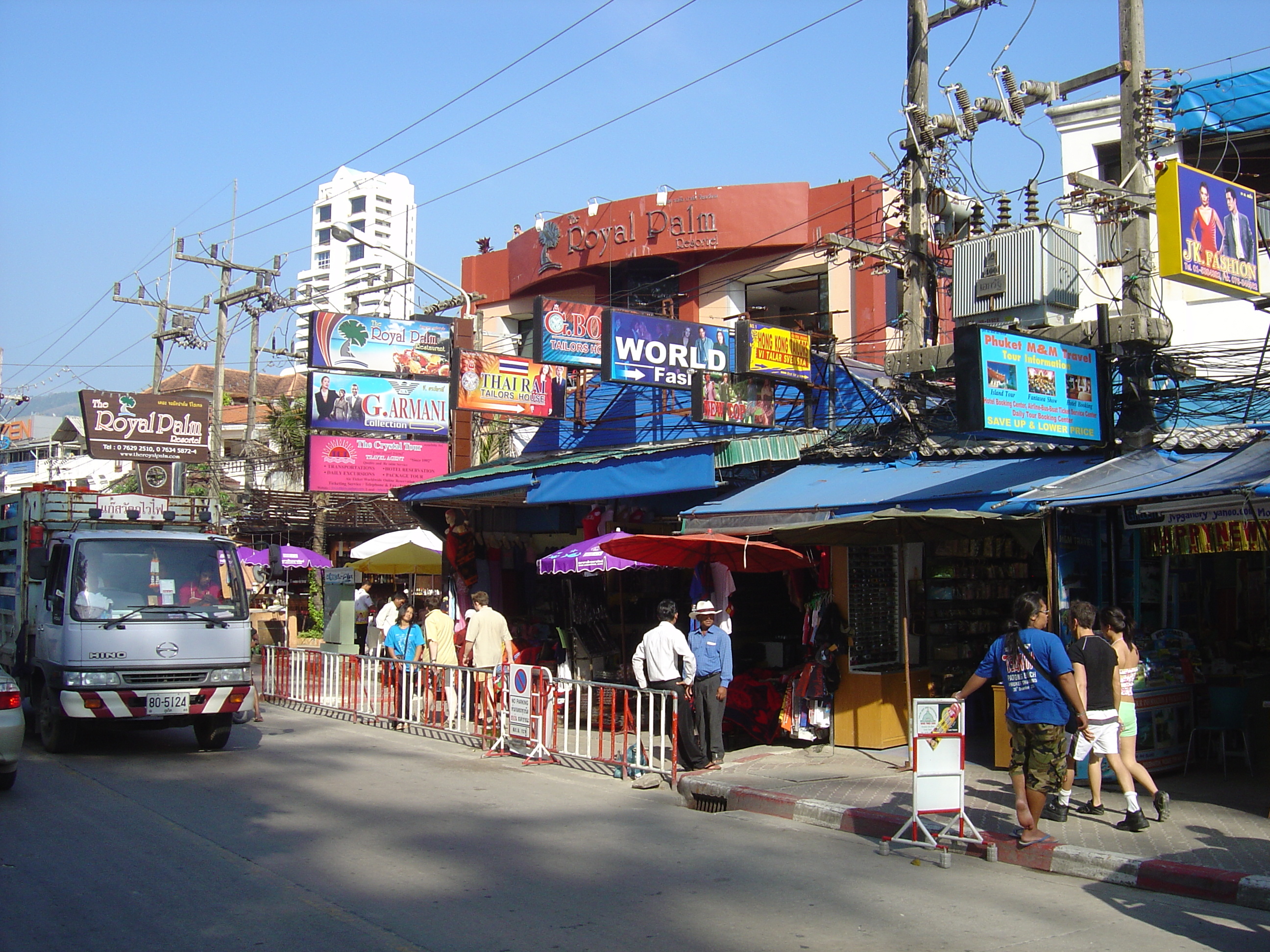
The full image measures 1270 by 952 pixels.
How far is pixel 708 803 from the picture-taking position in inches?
401

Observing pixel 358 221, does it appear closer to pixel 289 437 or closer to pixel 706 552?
pixel 289 437

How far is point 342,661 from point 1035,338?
35.8ft

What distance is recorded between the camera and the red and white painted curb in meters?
6.77

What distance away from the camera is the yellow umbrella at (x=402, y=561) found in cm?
2028

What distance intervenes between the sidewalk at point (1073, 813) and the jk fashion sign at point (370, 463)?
9.17 m

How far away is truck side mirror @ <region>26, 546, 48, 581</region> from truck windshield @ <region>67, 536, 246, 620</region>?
46cm

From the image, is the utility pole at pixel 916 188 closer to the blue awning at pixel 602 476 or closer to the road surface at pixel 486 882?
the blue awning at pixel 602 476

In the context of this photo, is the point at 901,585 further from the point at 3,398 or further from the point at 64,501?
the point at 3,398

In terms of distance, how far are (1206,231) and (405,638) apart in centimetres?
1187

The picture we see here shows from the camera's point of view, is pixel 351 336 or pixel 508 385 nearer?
pixel 508 385

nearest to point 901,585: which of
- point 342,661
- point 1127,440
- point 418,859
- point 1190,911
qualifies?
point 1127,440

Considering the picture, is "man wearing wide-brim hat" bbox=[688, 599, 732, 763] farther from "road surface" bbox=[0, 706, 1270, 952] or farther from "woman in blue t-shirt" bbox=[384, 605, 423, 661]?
"woman in blue t-shirt" bbox=[384, 605, 423, 661]

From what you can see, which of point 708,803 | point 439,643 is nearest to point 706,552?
point 708,803

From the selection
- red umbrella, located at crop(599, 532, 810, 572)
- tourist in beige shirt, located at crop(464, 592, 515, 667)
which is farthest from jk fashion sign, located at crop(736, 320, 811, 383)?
tourist in beige shirt, located at crop(464, 592, 515, 667)
